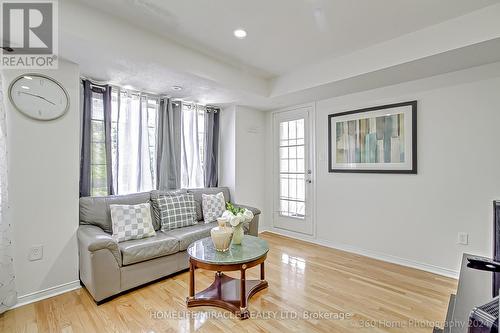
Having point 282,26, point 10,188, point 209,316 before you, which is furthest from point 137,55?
point 209,316

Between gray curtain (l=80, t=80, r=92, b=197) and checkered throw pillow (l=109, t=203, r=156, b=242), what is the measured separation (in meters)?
0.44

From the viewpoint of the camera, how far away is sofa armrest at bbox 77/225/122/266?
7.22 feet

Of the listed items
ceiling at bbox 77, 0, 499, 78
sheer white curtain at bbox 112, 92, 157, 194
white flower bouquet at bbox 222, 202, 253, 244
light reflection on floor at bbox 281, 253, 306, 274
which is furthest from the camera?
sheer white curtain at bbox 112, 92, 157, 194

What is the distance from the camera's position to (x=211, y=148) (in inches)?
171

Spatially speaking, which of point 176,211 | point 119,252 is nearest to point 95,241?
point 119,252

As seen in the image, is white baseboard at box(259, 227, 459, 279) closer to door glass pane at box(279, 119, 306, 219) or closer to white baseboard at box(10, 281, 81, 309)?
door glass pane at box(279, 119, 306, 219)

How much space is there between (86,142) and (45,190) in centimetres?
76

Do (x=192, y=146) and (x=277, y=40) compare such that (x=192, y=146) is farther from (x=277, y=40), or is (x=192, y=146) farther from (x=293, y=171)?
(x=277, y=40)

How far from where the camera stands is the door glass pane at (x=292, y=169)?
14.1ft

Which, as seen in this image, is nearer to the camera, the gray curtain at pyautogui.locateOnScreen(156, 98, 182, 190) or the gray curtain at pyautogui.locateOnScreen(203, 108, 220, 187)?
the gray curtain at pyautogui.locateOnScreen(156, 98, 182, 190)

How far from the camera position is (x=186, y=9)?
2.14 meters

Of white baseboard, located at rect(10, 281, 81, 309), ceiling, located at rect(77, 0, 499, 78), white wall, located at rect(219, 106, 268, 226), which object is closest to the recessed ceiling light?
ceiling, located at rect(77, 0, 499, 78)

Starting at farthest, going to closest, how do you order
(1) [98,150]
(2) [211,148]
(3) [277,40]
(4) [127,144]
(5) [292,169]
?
1. (5) [292,169]
2. (2) [211,148]
3. (4) [127,144]
4. (1) [98,150]
5. (3) [277,40]

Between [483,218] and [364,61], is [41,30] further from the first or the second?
[483,218]
